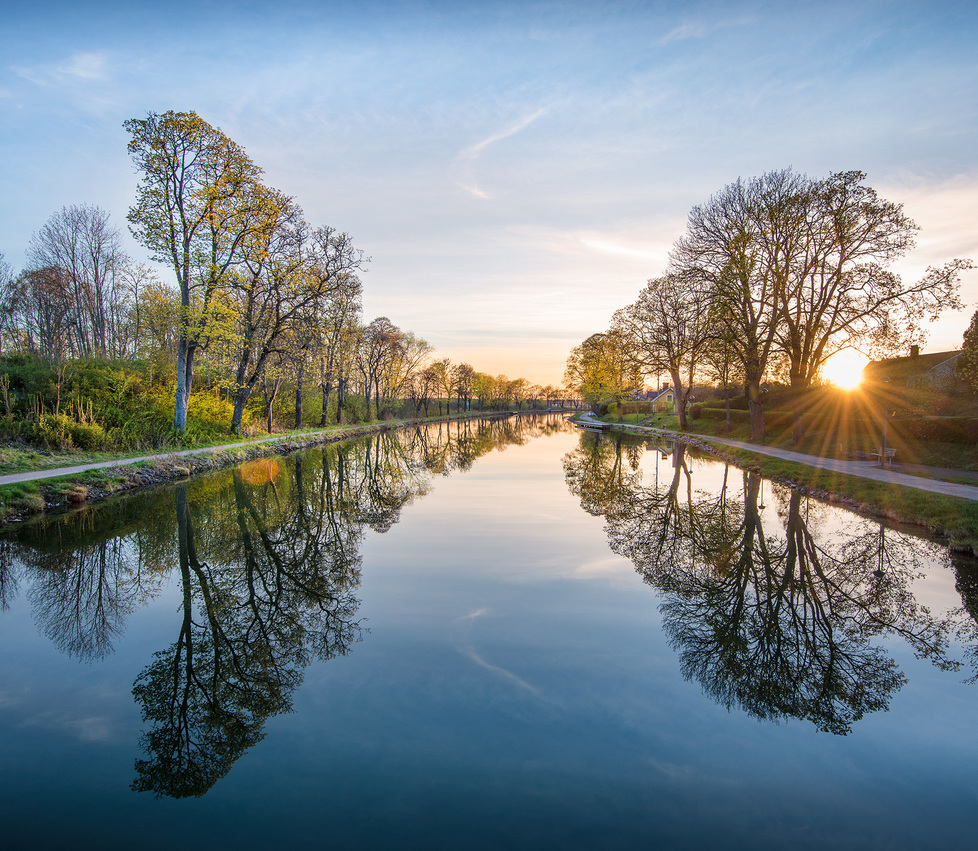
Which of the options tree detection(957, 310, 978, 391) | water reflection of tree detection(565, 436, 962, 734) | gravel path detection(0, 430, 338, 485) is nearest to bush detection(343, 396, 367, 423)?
gravel path detection(0, 430, 338, 485)

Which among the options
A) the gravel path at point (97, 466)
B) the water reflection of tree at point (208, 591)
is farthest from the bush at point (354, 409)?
the water reflection of tree at point (208, 591)

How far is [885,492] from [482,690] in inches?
465

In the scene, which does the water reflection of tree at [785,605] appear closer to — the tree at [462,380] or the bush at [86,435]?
the bush at [86,435]

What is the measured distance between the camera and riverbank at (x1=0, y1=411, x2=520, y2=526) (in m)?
9.98

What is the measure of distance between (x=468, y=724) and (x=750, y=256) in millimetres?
22942

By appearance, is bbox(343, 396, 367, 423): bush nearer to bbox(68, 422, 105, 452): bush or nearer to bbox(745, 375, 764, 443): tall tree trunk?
bbox(68, 422, 105, 452): bush

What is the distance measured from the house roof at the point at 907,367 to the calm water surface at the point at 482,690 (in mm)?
34568

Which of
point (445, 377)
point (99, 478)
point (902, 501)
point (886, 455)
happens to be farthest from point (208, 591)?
point (445, 377)

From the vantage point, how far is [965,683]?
14.8 ft

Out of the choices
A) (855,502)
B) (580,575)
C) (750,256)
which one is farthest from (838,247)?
A: (580,575)

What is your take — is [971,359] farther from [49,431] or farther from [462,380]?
[462,380]

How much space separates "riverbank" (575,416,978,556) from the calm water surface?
923 mm

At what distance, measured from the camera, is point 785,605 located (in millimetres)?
6059

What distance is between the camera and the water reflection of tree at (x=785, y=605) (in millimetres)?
4375
